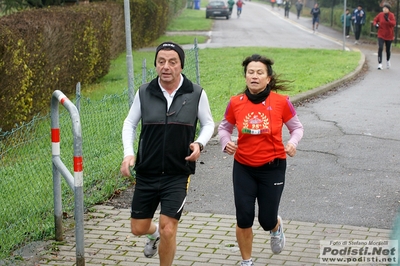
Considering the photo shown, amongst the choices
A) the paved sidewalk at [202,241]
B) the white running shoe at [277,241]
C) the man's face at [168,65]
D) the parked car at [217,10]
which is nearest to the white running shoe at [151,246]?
the paved sidewalk at [202,241]

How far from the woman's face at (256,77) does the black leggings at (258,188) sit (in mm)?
556

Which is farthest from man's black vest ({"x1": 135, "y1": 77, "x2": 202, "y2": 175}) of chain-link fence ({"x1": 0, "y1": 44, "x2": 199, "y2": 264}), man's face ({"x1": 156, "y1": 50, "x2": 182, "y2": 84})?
chain-link fence ({"x1": 0, "y1": 44, "x2": 199, "y2": 264})

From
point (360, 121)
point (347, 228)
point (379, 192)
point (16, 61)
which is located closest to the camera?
point (347, 228)

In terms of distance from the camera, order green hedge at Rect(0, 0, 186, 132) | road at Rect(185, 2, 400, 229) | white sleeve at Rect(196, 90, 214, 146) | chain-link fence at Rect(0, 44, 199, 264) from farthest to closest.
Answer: green hedge at Rect(0, 0, 186, 132)
road at Rect(185, 2, 400, 229)
chain-link fence at Rect(0, 44, 199, 264)
white sleeve at Rect(196, 90, 214, 146)

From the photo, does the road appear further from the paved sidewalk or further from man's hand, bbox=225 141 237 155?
man's hand, bbox=225 141 237 155

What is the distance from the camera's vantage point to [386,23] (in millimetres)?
20188

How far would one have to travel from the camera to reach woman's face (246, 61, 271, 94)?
540cm

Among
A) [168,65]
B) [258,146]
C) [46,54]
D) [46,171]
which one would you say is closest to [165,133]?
[168,65]

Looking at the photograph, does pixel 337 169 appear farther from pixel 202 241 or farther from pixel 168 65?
pixel 168 65

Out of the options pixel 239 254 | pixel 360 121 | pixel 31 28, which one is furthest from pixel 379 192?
pixel 31 28

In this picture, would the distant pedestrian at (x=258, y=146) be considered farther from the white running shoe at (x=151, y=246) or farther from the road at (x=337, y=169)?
the road at (x=337, y=169)

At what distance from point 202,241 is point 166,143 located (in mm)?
1497

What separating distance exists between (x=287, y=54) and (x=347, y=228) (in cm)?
1898

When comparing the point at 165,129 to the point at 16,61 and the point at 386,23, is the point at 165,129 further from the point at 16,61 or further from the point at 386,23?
the point at 386,23
